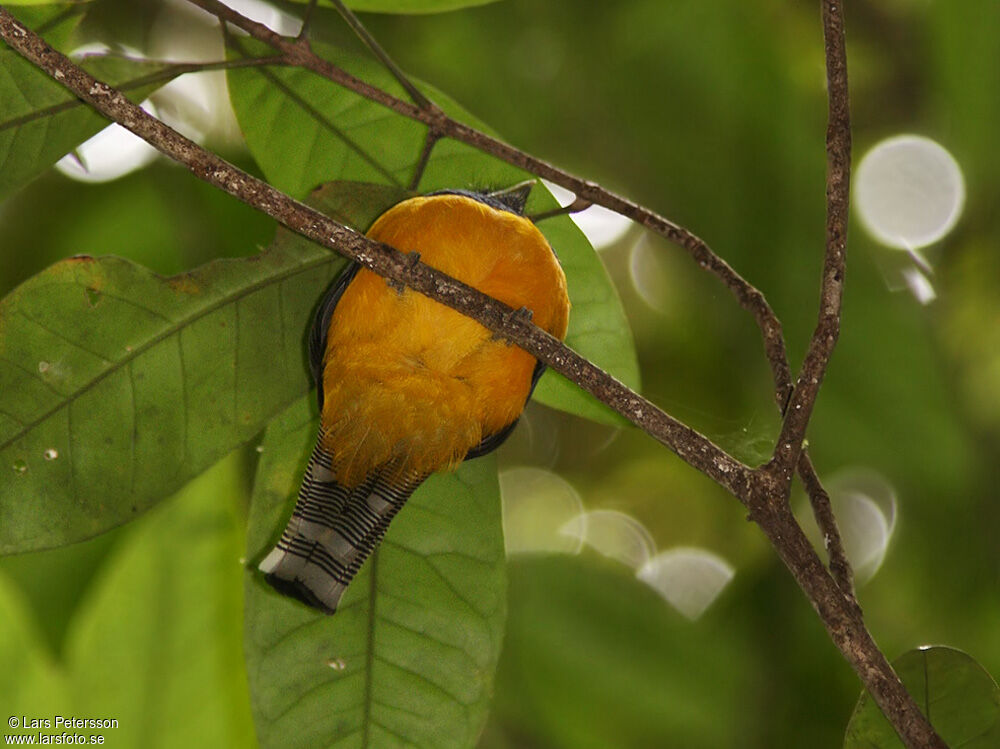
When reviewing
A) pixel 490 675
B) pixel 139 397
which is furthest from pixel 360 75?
pixel 490 675

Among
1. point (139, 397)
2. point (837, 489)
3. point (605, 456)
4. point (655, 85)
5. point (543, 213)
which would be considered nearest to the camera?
point (139, 397)

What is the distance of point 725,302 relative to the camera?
2.31 m

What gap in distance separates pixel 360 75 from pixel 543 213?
0.40 m

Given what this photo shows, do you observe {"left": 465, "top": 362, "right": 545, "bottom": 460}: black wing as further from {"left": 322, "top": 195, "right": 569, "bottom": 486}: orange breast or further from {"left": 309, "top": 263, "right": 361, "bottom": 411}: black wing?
{"left": 309, "top": 263, "right": 361, "bottom": 411}: black wing

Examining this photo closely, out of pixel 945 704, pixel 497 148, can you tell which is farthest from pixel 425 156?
pixel 945 704

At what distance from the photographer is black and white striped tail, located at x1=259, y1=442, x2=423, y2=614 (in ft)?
4.76

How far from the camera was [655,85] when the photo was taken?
237 cm

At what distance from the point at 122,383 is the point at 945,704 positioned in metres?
1.18

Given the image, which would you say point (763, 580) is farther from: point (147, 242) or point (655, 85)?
point (147, 242)

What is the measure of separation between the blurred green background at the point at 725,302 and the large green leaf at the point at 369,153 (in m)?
0.26

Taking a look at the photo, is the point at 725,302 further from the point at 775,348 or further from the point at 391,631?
the point at 391,631

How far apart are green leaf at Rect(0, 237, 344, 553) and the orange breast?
0.37 ft

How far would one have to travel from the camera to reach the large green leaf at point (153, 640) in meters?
1.54

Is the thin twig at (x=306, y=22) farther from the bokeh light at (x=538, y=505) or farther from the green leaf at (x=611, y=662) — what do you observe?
the bokeh light at (x=538, y=505)
